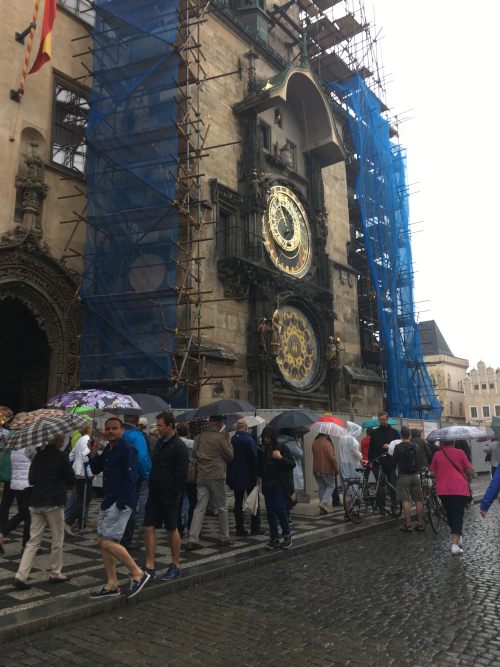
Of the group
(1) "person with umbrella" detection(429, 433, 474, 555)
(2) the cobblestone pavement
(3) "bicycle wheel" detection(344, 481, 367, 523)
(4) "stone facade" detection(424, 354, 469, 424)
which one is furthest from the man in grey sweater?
(4) "stone facade" detection(424, 354, 469, 424)

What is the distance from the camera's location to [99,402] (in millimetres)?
8891

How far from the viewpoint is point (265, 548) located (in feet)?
24.5

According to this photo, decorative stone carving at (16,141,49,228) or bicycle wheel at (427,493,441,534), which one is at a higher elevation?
decorative stone carving at (16,141,49,228)

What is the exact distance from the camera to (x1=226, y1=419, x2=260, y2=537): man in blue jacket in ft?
27.4

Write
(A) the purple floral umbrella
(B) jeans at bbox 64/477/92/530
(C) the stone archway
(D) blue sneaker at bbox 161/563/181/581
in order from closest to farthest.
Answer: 1. (D) blue sneaker at bbox 161/563/181/581
2. (B) jeans at bbox 64/477/92/530
3. (A) the purple floral umbrella
4. (C) the stone archway

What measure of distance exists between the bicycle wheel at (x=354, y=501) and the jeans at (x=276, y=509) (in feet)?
8.13

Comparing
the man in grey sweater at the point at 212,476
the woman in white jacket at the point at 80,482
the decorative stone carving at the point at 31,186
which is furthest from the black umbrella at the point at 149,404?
the decorative stone carving at the point at 31,186

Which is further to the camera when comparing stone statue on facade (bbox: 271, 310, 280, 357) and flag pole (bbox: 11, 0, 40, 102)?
stone statue on facade (bbox: 271, 310, 280, 357)

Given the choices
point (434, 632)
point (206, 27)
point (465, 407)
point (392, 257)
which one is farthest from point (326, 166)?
point (465, 407)

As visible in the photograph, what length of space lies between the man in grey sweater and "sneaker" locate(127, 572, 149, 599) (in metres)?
2.08

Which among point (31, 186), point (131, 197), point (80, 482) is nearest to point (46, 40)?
point (31, 186)

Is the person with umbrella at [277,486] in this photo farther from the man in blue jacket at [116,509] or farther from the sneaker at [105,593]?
the sneaker at [105,593]

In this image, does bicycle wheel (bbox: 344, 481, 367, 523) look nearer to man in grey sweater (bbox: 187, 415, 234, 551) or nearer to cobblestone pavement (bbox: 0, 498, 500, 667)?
cobblestone pavement (bbox: 0, 498, 500, 667)

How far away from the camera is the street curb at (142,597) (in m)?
4.48
